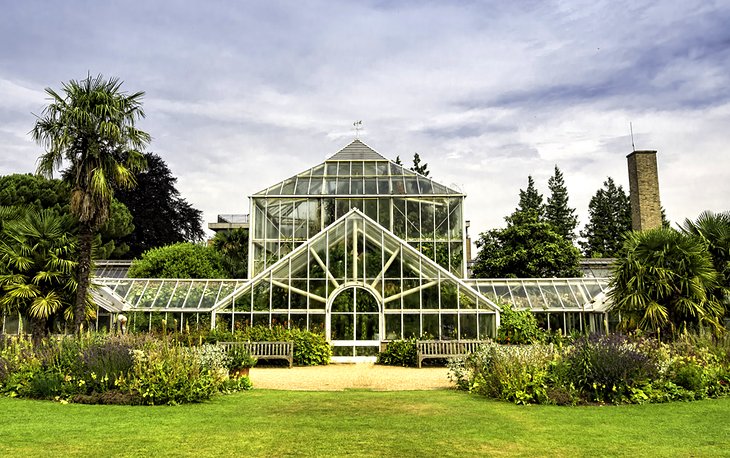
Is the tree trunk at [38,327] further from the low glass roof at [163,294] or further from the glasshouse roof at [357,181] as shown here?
the glasshouse roof at [357,181]

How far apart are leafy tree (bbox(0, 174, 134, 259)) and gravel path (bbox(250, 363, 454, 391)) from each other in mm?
15618

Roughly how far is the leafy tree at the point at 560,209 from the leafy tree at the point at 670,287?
101ft

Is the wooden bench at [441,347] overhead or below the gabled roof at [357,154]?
below

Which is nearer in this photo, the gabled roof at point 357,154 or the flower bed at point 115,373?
the flower bed at point 115,373

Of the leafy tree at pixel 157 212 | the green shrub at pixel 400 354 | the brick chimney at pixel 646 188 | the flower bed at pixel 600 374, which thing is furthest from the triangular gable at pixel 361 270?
the leafy tree at pixel 157 212

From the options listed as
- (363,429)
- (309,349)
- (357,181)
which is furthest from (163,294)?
(363,429)

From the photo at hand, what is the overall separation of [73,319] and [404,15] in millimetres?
11188

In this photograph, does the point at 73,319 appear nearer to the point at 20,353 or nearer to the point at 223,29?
the point at 20,353

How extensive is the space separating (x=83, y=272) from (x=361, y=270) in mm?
8159

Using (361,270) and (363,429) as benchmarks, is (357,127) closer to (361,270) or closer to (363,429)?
(361,270)

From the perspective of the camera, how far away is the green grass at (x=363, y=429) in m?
6.69

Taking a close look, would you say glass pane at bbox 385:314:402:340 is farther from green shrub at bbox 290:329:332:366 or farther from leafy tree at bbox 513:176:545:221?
leafy tree at bbox 513:176:545:221

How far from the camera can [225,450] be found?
6.65 metres

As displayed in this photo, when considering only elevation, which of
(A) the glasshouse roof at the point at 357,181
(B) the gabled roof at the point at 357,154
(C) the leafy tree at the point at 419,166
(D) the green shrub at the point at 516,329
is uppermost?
(C) the leafy tree at the point at 419,166
